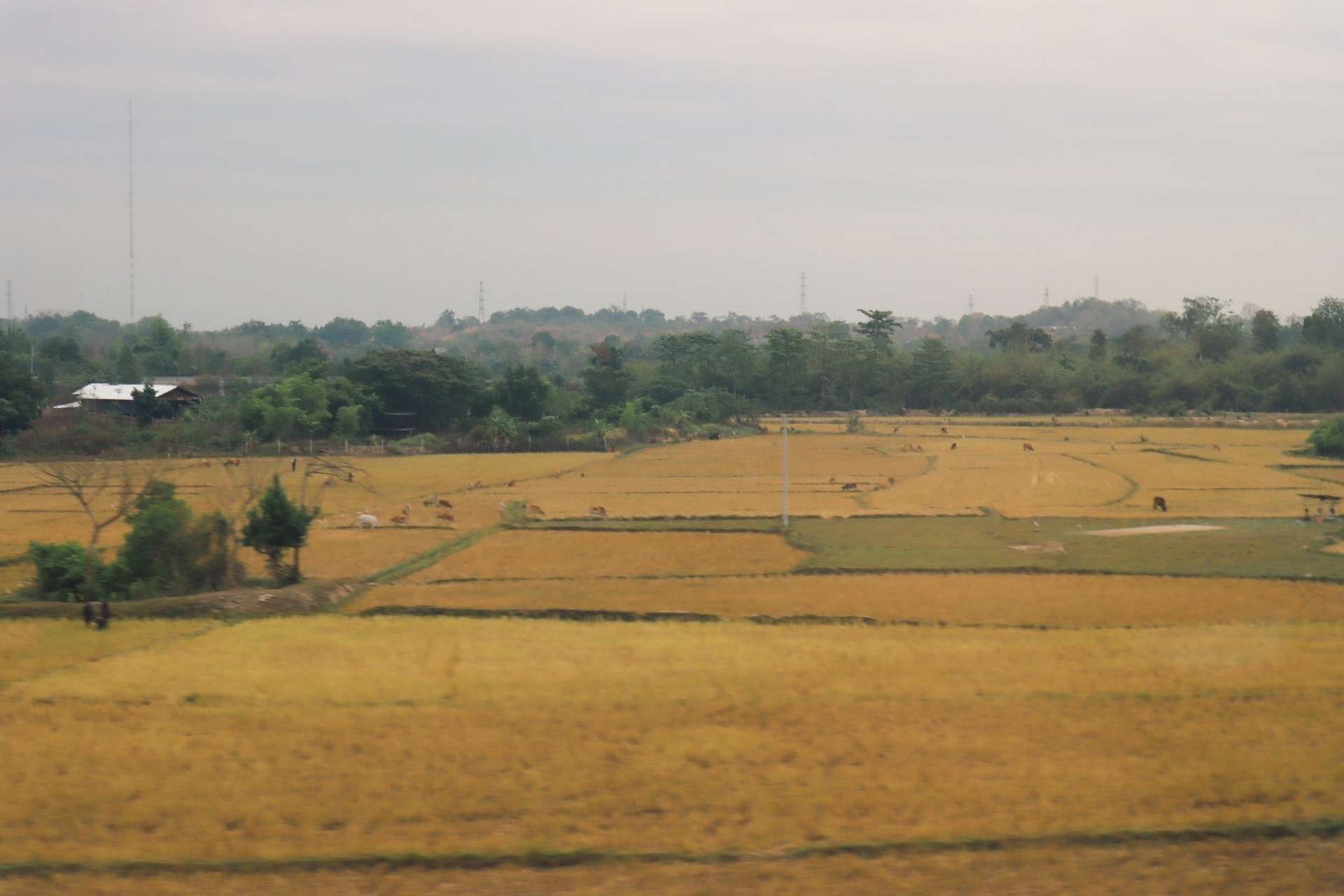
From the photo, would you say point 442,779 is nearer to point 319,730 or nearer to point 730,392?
point 319,730

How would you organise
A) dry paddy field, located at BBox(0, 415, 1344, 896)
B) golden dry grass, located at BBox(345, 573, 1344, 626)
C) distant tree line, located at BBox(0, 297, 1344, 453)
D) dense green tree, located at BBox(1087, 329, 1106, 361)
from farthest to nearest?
dense green tree, located at BBox(1087, 329, 1106, 361), distant tree line, located at BBox(0, 297, 1344, 453), golden dry grass, located at BBox(345, 573, 1344, 626), dry paddy field, located at BBox(0, 415, 1344, 896)

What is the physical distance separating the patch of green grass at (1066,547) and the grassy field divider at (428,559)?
7.34 metres

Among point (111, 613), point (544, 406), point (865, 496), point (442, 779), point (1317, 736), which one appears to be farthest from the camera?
point (544, 406)

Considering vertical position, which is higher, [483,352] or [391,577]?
[483,352]

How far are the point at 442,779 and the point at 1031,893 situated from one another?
4.79 m

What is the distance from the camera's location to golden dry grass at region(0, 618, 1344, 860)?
9141 mm

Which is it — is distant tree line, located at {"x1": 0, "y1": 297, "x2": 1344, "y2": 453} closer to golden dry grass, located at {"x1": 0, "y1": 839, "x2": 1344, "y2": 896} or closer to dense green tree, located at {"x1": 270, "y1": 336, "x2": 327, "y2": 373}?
dense green tree, located at {"x1": 270, "y1": 336, "x2": 327, "y2": 373}

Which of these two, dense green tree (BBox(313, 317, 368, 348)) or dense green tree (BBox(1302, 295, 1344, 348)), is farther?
dense green tree (BBox(313, 317, 368, 348))

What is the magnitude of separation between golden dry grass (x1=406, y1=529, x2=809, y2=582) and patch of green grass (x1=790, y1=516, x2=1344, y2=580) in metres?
1.07

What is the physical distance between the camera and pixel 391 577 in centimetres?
2202

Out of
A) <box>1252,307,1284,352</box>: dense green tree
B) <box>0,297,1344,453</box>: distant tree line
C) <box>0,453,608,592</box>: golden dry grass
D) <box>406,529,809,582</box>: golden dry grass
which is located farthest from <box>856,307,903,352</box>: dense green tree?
<box>406,529,809,582</box>: golden dry grass

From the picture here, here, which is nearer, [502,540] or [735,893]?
[735,893]

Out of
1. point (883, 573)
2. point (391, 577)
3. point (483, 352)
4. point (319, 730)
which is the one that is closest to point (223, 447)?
point (391, 577)

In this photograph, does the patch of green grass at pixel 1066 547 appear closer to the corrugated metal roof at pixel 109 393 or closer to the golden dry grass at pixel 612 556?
the golden dry grass at pixel 612 556
